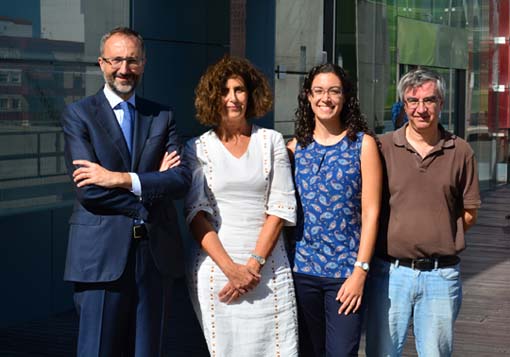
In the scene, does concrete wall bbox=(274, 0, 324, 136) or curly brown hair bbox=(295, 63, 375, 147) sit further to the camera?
concrete wall bbox=(274, 0, 324, 136)

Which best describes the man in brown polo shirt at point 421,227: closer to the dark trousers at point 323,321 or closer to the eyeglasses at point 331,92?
the dark trousers at point 323,321

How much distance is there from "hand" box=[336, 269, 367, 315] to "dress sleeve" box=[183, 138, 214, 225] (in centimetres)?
69

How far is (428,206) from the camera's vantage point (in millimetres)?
4508

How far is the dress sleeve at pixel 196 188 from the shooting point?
14.9ft

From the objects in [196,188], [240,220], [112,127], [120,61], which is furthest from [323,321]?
[120,61]

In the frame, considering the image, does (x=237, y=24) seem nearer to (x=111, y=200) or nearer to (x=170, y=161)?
(x=170, y=161)

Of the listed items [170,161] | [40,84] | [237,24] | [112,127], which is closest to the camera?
[112,127]

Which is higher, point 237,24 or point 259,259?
point 237,24

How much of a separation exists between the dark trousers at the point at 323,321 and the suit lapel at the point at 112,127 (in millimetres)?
980

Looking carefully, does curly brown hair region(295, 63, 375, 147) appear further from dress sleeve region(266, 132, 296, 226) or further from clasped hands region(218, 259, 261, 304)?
clasped hands region(218, 259, 261, 304)

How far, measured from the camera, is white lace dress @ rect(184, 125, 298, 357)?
453 centimetres

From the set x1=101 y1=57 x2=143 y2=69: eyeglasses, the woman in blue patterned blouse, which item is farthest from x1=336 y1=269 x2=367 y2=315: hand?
x1=101 y1=57 x2=143 y2=69: eyeglasses

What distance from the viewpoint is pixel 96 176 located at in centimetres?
419

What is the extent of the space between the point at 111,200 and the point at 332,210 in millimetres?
1003
